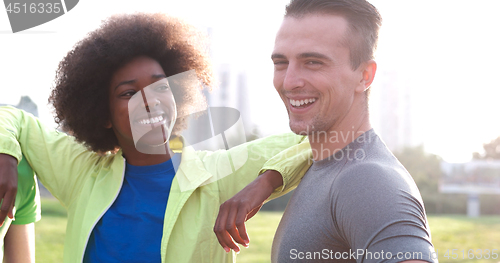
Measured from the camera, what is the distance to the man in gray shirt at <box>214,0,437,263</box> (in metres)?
1.49

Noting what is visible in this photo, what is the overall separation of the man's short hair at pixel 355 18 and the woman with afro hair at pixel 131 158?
58 cm

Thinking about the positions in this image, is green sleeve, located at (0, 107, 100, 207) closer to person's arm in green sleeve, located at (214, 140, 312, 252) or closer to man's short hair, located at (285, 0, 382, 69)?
person's arm in green sleeve, located at (214, 140, 312, 252)

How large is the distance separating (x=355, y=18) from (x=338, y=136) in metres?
0.48

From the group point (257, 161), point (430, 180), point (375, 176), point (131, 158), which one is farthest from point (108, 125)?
point (430, 180)

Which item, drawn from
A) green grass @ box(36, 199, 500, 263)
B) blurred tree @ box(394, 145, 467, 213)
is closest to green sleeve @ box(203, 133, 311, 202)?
green grass @ box(36, 199, 500, 263)

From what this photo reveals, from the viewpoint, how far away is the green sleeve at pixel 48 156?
2197 millimetres

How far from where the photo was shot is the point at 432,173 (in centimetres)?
2684

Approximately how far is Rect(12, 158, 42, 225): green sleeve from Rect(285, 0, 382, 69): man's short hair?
1546 mm

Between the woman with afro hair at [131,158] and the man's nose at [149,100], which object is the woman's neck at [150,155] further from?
the man's nose at [149,100]

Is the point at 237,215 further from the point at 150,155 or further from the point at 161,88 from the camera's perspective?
the point at 161,88

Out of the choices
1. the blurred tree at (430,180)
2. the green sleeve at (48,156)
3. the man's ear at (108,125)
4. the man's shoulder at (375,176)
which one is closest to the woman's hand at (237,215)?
the man's shoulder at (375,176)

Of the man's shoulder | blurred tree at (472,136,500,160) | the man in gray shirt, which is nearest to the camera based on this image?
the man's shoulder

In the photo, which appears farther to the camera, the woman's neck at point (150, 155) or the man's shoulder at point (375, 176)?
the woman's neck at point (150, 155)

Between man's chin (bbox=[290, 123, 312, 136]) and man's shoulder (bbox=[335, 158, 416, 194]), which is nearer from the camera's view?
man's shoulder (bbox=[335, 158, 416, 194])
